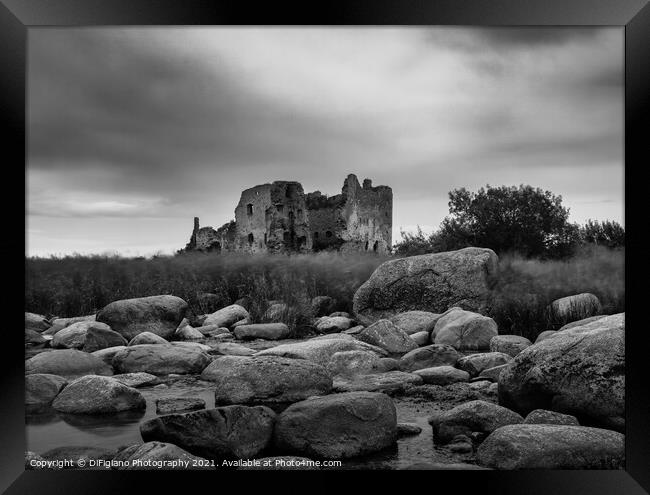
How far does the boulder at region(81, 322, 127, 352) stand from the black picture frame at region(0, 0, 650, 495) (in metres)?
2.34

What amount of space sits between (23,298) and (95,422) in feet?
3.62

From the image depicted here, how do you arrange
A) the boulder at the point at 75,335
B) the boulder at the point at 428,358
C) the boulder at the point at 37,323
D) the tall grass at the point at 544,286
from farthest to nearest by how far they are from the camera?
the boulder at the point at 75,335 → the tall grass at the point at 544,286 → the boulder at the point at 428,358 → the boulder at the point at 37,323

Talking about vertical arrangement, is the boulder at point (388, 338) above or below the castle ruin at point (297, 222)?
below

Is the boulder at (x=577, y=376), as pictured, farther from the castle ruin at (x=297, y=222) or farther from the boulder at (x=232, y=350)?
the boulder at (x=232, y=350)

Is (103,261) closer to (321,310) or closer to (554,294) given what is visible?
(321,310)

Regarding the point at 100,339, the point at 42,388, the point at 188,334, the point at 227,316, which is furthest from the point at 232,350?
the point at 42,388

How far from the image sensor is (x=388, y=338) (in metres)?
6.12

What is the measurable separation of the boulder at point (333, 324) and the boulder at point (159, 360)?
2.05m

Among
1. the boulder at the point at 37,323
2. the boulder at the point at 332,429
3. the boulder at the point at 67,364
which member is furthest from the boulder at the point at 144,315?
the boulder at the point at 332,429

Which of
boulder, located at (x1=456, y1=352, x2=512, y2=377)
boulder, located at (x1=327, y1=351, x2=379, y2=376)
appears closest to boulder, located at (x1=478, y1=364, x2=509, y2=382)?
boulder, located at (x1=456, y1=352, x2=512, y2=377)

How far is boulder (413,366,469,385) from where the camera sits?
16.3 ft

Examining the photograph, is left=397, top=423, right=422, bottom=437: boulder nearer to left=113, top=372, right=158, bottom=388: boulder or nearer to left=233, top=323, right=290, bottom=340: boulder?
left=113, top=372, right=158, bottom=388: boulder

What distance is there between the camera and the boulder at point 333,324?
7.16 m

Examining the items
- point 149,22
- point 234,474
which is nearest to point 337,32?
point 149,22
